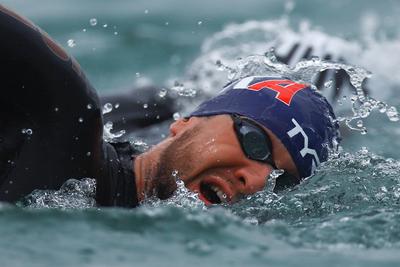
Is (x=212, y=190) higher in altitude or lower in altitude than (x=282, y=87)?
lower

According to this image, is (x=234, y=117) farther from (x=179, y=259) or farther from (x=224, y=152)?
(x=179, y=259)

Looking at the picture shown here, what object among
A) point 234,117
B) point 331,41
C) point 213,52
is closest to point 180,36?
point 213,52

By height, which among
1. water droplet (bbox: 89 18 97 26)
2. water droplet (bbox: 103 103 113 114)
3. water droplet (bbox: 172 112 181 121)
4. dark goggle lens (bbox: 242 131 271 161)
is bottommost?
dark goggle lens (bbox: 242 131 271 161)

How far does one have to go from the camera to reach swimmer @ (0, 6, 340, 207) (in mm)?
3197

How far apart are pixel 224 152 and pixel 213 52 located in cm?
341

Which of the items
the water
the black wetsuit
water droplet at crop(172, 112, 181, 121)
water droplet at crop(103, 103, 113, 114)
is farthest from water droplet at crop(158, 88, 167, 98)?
the black wetsuit

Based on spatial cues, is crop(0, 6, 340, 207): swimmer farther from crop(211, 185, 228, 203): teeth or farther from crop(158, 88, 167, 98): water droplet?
crop(158, 88, 167, 98): water droplet

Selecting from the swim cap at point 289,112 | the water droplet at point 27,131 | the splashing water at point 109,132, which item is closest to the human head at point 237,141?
the swim cap at point 289,112

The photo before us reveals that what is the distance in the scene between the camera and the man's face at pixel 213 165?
11.5 feet

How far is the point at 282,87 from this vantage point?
12.5ft

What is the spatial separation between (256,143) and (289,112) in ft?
0.70

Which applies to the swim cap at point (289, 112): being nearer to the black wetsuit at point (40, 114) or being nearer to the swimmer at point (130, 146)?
the swimmer at point (130, 146)

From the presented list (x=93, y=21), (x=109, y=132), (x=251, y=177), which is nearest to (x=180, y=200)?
(x=251, y=177)

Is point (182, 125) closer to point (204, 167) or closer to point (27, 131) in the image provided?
point (204, 167)
